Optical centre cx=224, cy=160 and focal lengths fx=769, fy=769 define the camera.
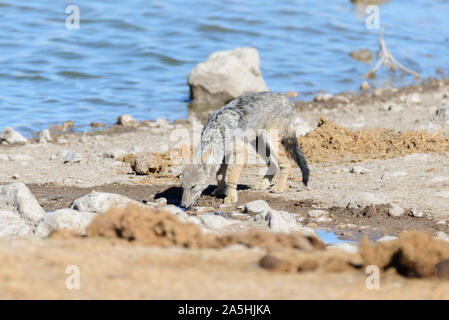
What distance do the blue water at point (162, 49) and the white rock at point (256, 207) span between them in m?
7.34

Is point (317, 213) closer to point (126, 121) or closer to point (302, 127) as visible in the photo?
point (302, 127)

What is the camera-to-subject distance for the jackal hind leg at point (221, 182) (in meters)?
10.1

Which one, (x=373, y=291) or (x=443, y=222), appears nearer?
(x=373, y=291)

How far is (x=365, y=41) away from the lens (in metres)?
24.5

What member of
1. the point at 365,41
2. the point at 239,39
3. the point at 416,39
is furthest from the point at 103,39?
the point at 416,39

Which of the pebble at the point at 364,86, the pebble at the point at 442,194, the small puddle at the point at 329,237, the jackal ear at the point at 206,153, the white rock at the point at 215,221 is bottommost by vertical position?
the small puddle at the point at 329,237

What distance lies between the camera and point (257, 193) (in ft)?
33.9

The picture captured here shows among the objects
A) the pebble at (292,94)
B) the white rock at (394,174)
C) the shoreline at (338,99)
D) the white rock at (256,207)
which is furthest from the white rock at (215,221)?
the pebble at (292,94)

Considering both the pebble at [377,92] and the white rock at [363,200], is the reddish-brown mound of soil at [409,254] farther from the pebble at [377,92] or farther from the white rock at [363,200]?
the pebble at [377,92]

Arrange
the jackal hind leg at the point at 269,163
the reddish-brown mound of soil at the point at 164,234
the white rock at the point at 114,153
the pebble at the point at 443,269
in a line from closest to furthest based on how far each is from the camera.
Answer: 1. the pebble at the point at 443,269
2. the reddish-brown mound of soil at the point at 164,234
3. the jackal hind leg at the point at 269,163
4. the white rock at the point at 114,153

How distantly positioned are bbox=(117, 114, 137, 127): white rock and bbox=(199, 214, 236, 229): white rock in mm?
7298

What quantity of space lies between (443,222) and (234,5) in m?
19.6

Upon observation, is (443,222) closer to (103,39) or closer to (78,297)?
(78,297)

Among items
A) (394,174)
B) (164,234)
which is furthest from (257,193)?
(164,234)
